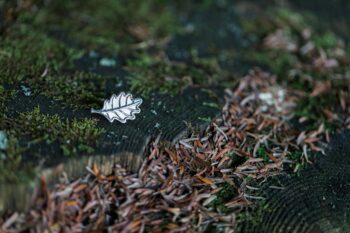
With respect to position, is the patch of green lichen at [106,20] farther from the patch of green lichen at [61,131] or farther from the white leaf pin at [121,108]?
the patch of green lichen at [61,131]

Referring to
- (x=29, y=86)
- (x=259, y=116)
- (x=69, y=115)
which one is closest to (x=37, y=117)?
(x=69, y=115)

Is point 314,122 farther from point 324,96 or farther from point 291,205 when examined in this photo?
point 291,205

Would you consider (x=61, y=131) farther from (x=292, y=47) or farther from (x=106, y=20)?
(x=292, y=47)

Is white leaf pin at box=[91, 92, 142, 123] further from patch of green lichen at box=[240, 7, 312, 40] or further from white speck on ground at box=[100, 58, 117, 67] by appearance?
Answer: patch of green lichen at box=[240, 7, 312, 40]

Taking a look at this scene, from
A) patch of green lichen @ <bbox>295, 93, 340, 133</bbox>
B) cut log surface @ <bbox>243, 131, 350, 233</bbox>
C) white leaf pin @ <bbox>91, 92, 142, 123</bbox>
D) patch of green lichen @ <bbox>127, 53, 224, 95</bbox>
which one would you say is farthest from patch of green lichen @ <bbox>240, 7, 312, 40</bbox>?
white leaf pin @ <bbox>91, 92, 142, 123</bbox>

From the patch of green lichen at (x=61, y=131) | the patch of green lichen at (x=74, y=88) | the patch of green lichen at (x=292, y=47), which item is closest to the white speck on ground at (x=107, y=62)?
the patch of green lichen at (x=74, y=88)

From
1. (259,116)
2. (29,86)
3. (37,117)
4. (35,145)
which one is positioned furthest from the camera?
(259,116)

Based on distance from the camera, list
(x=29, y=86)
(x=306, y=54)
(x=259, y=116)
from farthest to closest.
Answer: (x=306, y=54) → (x=259, y=116) → (x=29, y=86)

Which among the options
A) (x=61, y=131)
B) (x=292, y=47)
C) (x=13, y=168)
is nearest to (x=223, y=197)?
(x=61, y=131)
